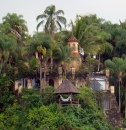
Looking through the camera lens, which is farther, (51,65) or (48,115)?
(51,65)

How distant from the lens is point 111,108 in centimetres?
3359

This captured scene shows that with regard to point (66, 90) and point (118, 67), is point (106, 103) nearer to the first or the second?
point (118, 67)

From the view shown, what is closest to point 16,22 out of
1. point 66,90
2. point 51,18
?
point 51,18

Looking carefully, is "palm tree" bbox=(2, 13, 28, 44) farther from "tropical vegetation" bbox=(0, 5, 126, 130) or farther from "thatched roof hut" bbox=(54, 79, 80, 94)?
"thatched roof hut" bbox=(54, 79, 80, 94)

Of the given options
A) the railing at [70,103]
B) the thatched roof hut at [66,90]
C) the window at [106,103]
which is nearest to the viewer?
the thatched roof hut at [66,90]

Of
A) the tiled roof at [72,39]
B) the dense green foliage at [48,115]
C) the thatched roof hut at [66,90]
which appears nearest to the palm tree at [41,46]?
the dense green foliage at [48,115]

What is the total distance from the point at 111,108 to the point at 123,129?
Result: 2261mm

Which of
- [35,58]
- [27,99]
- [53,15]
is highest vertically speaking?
[53,15]

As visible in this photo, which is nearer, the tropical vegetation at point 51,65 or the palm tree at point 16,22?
the tropical vegetation at point 51,65

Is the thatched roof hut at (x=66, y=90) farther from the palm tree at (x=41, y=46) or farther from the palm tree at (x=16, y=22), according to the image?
the palm tree at (x=16, y=22)

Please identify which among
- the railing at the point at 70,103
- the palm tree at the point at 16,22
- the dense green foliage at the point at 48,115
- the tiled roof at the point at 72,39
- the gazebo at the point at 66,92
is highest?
the palm tree at the point at 16,22

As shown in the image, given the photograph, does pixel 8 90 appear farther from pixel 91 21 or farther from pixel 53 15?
pixel 91 21

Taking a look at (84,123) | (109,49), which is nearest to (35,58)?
(84,123)

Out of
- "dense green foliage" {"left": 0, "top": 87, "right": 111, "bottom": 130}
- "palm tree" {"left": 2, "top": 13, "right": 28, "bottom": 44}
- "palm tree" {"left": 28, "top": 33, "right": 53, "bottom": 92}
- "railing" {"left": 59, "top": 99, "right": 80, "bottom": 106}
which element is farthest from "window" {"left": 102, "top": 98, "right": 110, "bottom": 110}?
"palm tree" {"left": 2, "top": 13, "right": 28, "bottom": 44}
